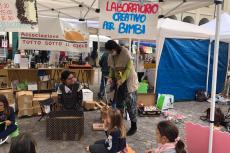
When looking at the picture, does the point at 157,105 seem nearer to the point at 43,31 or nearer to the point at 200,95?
the point at 200,95

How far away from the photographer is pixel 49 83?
27.8 feet

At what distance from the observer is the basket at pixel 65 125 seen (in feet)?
16.1

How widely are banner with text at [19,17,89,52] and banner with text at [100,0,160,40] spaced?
349cm

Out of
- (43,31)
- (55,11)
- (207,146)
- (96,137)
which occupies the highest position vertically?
(55,11)

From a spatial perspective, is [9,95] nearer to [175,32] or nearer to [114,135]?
[114,135]

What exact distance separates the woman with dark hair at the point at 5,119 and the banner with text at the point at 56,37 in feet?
10.0

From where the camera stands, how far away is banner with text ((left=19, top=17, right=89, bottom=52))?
7492mm

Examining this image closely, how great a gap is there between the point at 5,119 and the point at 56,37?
336cm

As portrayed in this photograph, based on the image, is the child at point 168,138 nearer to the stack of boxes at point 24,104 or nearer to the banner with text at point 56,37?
the stack of boxes at point 24,104

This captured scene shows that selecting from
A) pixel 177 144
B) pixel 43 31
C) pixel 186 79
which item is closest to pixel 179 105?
pixel 186 79

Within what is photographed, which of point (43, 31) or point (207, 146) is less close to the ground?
point (43, 31)

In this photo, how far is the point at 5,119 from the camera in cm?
480

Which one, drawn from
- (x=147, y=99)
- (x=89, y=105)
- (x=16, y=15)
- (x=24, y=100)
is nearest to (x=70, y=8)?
(x=89, y=105)

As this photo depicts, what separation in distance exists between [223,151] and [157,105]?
434 cm
